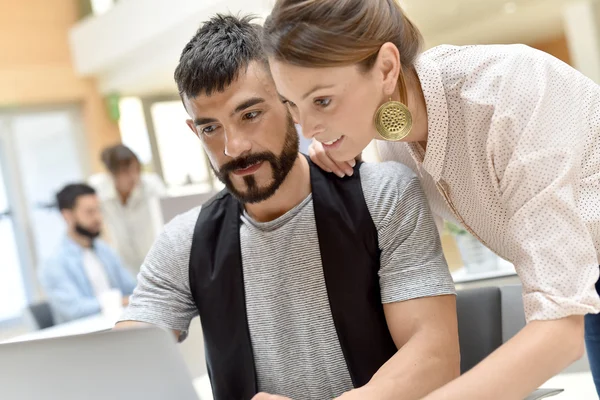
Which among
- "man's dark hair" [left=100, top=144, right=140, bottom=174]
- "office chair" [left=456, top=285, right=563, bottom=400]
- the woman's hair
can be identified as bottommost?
"office chair" [left=456, top=285, right=563, bottom=400]

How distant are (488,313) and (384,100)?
50 centimetres

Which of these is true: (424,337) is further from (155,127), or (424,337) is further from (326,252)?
(155,127)

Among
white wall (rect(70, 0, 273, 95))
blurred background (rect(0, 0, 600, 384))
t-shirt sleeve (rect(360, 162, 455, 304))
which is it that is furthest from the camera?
blurred background (rect(0, 0, 600, 384))

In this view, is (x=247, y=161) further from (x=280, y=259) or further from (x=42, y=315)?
(x=42, y=315)

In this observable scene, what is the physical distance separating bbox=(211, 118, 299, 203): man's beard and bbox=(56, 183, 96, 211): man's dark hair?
11.3 ft

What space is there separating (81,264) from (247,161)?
10.9ft

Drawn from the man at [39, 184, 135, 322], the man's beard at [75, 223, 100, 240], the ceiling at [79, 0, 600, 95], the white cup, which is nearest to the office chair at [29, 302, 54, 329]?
the man at [39, 184, 135, 322]

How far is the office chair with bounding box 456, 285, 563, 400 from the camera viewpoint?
1.33 m

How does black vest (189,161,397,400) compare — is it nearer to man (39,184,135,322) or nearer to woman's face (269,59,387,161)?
woman's face (269,59,387,161)

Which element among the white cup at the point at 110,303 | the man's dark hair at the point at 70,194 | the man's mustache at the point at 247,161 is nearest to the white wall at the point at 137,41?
the man's dark hair at the point at 70,194

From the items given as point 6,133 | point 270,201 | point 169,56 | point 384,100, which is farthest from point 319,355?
point 6,133

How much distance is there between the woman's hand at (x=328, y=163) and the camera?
1.35 metres

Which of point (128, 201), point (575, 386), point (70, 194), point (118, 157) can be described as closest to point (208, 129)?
point (575, 386)

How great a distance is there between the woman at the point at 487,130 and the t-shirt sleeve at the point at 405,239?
0.11 m
